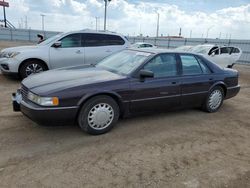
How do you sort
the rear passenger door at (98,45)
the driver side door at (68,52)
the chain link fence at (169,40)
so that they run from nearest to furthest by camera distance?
the driver side door at (68,52) → the rear passenger door at (98,45) → the chain link fence at (169,40)

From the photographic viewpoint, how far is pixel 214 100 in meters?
5.24

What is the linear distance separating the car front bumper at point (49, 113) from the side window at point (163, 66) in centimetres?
159

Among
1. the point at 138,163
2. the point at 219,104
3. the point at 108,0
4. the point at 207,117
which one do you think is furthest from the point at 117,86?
the point at 108,0

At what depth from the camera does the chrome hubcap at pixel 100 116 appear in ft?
12.1

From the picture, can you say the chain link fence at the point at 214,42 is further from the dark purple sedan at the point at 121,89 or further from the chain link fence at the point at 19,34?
the chain link fence at the point at 19,34

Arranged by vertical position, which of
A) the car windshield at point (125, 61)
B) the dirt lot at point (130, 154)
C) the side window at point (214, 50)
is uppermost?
the side window at point (214, 50)

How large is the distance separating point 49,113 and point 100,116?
81 centimetres

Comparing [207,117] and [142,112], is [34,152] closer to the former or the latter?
[142,112]

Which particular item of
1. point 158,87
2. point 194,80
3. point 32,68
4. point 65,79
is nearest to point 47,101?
point 65,79

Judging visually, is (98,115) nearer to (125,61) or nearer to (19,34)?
(125,61)

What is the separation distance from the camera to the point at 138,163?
3.05 meters

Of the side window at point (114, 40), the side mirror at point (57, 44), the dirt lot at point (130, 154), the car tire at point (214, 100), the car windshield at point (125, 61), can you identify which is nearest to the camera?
the dirt lot at point (130, 154)

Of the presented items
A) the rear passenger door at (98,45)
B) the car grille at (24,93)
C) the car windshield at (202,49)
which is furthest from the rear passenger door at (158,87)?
the car windshield at (202,49)

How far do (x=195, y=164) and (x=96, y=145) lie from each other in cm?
145
